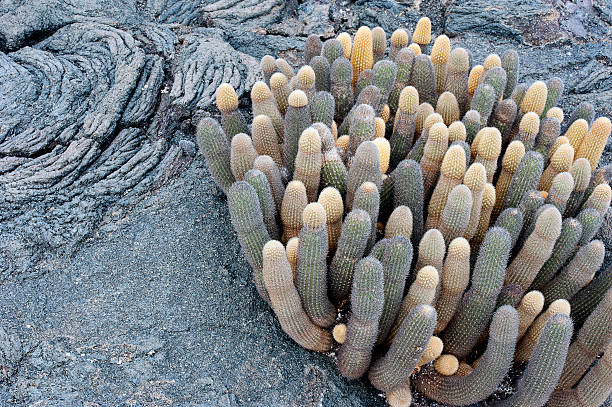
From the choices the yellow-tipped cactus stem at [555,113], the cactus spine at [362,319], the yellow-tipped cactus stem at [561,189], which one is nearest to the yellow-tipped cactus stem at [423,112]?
the yellow-tipped cactus stem at [555,113]

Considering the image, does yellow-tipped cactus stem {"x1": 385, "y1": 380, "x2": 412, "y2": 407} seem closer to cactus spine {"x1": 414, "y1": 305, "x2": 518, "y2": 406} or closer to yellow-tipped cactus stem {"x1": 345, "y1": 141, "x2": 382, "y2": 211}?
cactus spine {"x1": 414, "y1": 305, "x2": 518, "y2": 406}

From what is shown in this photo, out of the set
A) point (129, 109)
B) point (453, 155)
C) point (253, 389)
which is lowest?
point (253, 389)

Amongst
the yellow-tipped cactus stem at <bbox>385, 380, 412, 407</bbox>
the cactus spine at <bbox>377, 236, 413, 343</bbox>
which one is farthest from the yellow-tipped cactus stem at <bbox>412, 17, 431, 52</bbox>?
the yellow-tipped cactus stem at <bbox>385, 380, 412, 407</bbox>

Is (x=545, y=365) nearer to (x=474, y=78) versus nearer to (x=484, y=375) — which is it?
(x=484, y=375)

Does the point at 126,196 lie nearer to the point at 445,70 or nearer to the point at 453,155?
the point at 453,155

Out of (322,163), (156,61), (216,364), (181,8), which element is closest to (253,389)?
(216,364)

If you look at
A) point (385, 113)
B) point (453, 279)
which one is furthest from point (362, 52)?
point (453, 279)

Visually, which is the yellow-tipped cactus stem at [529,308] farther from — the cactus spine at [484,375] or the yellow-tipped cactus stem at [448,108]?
the yellow-tipped cactus stem at [448,108]
